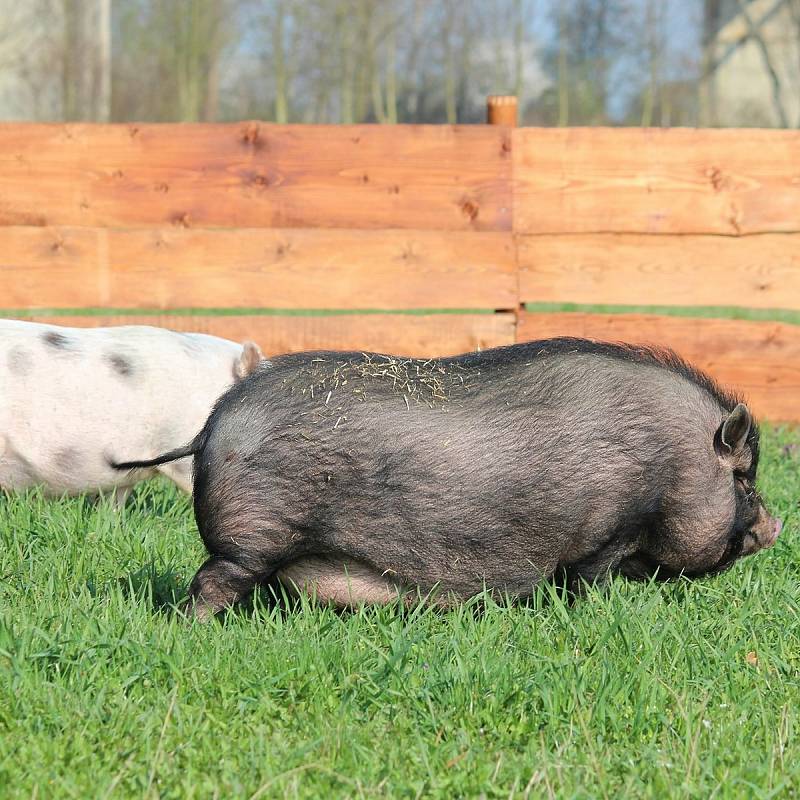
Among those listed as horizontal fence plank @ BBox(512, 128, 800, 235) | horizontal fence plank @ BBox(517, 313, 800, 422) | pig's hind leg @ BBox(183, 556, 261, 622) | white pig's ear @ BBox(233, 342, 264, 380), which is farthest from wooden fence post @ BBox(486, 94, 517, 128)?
pig's hind leg @ BBox(183, 556, 261, 622)

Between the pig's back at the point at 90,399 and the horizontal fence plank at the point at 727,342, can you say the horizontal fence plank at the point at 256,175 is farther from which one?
the pig's back at the point at 90,399

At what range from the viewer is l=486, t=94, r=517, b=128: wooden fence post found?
655 cm

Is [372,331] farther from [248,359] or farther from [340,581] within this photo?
[340,581]

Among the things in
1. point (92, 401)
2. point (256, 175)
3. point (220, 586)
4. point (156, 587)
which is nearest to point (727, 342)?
point (256, 175)

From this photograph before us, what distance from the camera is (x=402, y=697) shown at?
2562 mm

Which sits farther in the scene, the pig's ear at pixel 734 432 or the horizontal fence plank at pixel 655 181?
the horizontal fence plank at pixel 655 181

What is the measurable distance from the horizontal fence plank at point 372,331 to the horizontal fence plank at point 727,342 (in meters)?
0.23

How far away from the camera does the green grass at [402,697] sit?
2213 mm

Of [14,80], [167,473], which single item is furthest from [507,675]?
[14,80]

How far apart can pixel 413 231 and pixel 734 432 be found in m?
3.28

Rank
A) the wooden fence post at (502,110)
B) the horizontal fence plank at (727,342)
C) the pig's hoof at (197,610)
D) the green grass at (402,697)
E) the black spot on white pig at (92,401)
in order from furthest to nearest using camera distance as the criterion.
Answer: the wooden fence post at (502,110) → the horizontal fence plank at (727,342) → the black spot on white pig at (92,401) → the pig's hoof at (197,610) → the green grass at (402,697)

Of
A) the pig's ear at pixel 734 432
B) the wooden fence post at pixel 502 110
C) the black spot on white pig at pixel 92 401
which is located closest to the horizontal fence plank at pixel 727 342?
the wooden fence post at pixel 502 110

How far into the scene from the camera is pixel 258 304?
20.7ft

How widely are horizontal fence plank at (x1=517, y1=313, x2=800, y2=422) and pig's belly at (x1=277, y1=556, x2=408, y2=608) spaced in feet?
11.1
